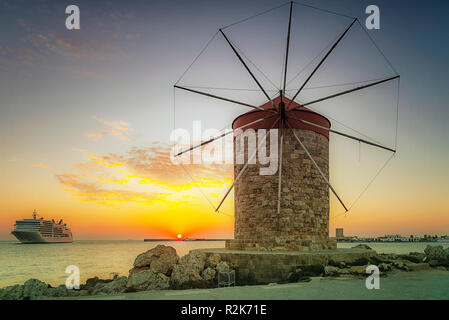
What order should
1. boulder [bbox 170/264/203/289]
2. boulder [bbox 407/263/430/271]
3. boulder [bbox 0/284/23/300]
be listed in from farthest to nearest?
boulder [bbox 170/264/203/289]
boulder [bbox 407/263/430/271]
boulder [bbox 0/284/23/300]

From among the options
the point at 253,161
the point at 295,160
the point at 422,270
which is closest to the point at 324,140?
the point at 295,160

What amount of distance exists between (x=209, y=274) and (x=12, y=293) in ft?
17.6

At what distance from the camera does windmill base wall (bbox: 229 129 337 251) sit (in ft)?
43.4

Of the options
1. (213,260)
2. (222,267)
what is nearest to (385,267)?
(222,267)

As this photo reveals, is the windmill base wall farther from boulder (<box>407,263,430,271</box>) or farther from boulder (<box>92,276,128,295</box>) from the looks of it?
boulder (<box>92,276,128,295</box>)

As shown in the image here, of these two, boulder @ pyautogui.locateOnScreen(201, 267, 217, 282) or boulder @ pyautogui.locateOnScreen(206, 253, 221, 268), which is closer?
boulder @ pyautogui.locateOnScreen(201, 267, 217, 282)

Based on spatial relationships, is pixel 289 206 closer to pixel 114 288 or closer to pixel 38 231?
pixel 114 288

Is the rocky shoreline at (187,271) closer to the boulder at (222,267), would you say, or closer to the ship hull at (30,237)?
the boulder at (222,267)

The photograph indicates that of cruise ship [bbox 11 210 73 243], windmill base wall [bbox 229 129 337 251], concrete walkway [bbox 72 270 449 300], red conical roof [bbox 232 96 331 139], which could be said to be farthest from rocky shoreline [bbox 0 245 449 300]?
cruise ship [bbox 11 210 73 243]

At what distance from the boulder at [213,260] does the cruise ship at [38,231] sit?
237 ft

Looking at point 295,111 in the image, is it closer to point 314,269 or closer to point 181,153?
point 181,153

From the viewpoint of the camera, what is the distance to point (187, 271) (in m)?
10.8

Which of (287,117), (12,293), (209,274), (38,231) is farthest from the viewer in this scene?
(38,231)
